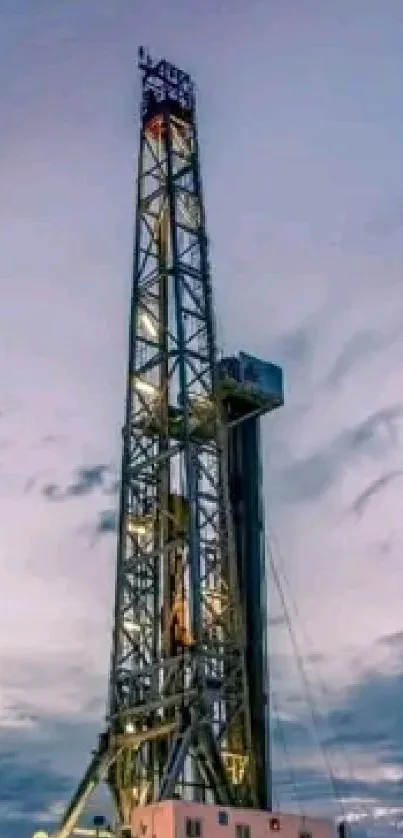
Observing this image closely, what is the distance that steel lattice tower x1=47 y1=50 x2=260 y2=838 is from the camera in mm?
51031

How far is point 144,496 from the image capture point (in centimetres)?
5762

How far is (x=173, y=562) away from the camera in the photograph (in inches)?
2203

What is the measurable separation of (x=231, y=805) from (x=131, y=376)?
21392 millimetres

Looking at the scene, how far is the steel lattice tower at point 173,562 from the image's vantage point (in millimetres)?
51031

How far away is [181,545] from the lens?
53.9m

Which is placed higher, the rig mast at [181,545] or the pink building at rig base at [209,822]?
the rig mast at [181,545]

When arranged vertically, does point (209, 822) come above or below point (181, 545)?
below

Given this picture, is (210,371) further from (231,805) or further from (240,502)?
(231,805)

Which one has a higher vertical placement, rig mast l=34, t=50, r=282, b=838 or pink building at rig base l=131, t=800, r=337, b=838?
rig mast l=34, t=50, r=282, b=838

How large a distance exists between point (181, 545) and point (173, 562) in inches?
93.6

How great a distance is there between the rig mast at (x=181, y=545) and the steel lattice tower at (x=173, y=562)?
7 cm

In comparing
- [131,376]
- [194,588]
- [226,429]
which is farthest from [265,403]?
[194,588]

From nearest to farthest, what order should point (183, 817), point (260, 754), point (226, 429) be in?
point (183, 817), point (260, 754), point (226, 429)

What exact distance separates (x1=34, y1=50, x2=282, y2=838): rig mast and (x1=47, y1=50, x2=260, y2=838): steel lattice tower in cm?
7
